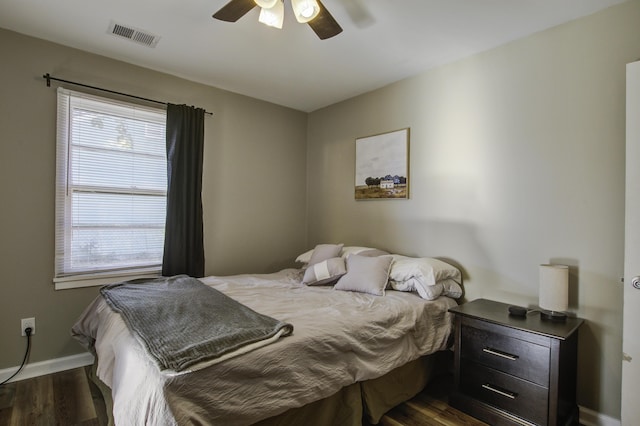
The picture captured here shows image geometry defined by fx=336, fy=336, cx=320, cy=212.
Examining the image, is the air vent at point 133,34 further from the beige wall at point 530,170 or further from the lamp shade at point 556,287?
the lamp shade at point 556,287

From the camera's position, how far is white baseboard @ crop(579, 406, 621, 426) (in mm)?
1942

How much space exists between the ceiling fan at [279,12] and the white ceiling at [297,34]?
0.64 feet

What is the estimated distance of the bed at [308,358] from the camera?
129 centimetres

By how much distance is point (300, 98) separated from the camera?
143 inches

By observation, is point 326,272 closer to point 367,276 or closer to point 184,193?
point 367,276

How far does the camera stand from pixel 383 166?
3234 millimetres

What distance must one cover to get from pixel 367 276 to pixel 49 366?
8.23 feet

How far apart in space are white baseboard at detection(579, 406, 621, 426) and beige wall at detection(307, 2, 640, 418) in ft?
0.12

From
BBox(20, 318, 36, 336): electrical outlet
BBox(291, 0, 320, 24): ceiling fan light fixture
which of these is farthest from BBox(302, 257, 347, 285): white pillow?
BBox(20, 318, 36, 336): electrical outlet

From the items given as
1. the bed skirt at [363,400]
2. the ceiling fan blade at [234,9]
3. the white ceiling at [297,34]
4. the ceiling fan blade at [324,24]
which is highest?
the white ceiling at [297,34]

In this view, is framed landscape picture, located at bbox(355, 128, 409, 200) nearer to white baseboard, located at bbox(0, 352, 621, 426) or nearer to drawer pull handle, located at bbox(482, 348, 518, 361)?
drawer pull handle, located at bbox(482, 348, 518, 361)

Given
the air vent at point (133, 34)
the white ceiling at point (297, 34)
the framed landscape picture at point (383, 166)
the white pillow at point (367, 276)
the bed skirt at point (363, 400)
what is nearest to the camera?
the bed skirt at point (363, 400)

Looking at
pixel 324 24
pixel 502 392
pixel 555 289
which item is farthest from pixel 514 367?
pixel 324 24

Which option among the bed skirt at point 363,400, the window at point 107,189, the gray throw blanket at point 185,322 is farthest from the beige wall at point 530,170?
the window at point 107,189
